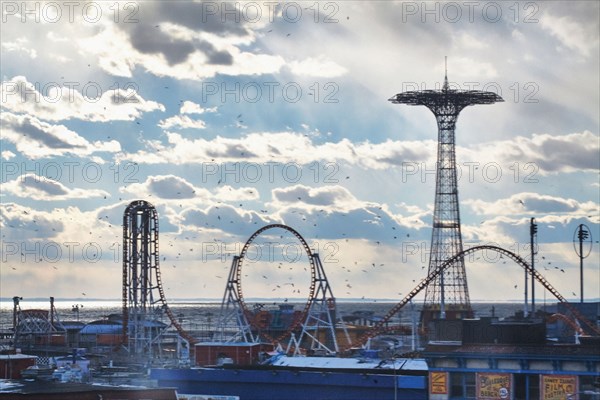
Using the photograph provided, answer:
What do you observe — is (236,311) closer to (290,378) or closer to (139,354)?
(139,354)

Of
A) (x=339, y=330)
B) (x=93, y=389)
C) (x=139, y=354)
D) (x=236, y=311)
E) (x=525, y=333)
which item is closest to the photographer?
(x=93, y=389)

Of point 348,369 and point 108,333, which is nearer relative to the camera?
point 348,369

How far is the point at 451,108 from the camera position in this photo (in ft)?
453

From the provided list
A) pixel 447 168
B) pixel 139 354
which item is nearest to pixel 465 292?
pixel 447 168

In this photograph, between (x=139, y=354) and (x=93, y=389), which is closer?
(x=93, y=389)

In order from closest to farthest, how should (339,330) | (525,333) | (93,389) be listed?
(93,389) < (525,333) < (339,330)

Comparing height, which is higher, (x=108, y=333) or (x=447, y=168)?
(x=447, y=168)

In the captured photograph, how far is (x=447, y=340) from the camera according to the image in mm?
72000

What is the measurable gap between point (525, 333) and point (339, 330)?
93967mm

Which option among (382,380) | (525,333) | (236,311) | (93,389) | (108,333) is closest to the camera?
(93,389)

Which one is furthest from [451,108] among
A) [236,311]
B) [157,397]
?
[157,397]

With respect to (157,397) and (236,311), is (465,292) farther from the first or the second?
(157,397)

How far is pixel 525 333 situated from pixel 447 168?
235 ft

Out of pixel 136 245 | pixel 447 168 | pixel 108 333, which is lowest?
pixel 108 333
